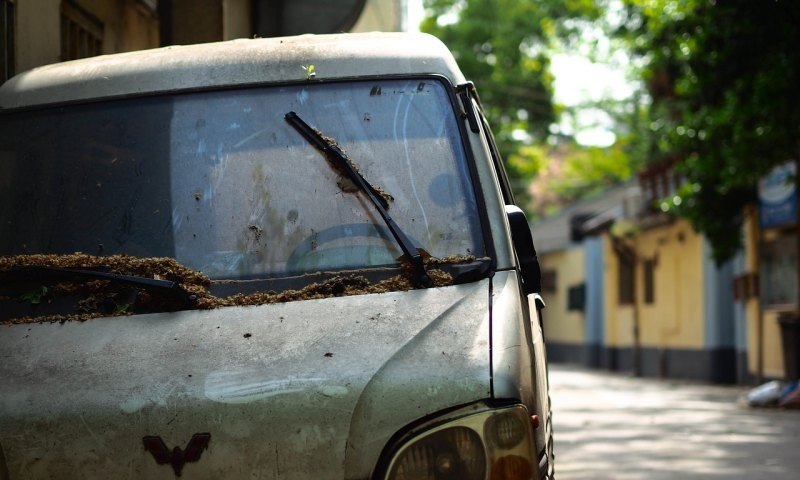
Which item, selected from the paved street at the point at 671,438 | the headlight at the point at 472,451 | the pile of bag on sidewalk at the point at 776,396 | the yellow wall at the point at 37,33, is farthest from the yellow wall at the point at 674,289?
the headlight at the point at 472,451

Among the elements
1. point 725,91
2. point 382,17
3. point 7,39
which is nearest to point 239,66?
point 7,39

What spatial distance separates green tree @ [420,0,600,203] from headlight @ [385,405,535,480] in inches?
1309

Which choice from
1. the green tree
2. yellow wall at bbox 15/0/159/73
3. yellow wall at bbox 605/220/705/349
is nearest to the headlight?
yellow wall at bbox 15/0/159/73

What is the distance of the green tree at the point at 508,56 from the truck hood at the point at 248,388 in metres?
33.0

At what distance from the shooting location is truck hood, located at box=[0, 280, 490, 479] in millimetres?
3277

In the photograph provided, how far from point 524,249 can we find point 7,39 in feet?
13.7

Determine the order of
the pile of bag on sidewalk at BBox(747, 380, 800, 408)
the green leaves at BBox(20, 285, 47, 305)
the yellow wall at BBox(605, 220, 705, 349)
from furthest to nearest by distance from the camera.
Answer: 1. the yellow wall at BBox(605, 220, 705, 349)
2. the pile of bag on sidewalk at BBox(747, 380, 800, 408)
3. the green leaves at BBox(20, 285, 47, 305)

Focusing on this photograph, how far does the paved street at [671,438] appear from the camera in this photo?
31.3ft

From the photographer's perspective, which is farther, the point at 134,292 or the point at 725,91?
the point at 725,91

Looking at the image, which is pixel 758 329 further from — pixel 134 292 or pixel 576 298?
pixel 134 292

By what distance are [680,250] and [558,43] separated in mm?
8588

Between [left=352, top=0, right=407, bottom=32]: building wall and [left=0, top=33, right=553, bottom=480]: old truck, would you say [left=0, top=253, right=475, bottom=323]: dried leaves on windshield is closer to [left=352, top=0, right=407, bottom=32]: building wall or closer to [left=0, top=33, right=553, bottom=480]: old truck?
[left=0, top=33, right=553, bottom=480]: old truck

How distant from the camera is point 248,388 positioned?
11.0 ft

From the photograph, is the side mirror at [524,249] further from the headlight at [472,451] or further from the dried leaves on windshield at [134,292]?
the headlight at [472,451]
